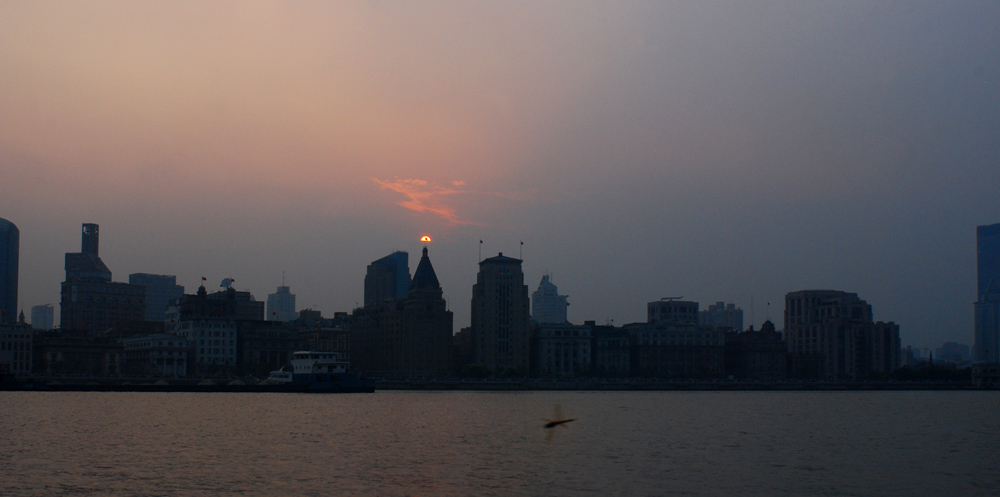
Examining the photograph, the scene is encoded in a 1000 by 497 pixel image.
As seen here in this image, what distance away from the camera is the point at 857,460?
86.2 meters

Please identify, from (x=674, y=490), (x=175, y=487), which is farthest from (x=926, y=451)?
(x=175, y=487)

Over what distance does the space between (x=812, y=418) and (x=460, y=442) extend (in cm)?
6855

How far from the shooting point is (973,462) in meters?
86.5

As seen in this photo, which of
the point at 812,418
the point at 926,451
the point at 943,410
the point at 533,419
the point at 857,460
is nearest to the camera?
the point at 857,460

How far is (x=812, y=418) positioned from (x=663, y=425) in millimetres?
33358

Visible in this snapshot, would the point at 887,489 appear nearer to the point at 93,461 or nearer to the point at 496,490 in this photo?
the point at 496,490

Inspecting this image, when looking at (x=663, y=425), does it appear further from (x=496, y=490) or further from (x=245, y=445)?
(x=496, y=490)

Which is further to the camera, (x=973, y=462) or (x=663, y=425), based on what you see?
(x=663, y=425)

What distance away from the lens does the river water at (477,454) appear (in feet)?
221

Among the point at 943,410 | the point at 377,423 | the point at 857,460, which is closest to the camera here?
the point at 857,460

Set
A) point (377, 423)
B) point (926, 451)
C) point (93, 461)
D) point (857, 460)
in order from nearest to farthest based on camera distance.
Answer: point (93, 461)
point (857, 460)
point (926, 451)
point (377, 423)

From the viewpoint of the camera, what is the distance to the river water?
67375 millimetres

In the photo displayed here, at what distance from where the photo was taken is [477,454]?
3356 inches

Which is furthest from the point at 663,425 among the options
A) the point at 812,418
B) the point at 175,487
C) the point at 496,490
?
the point at 175,487
